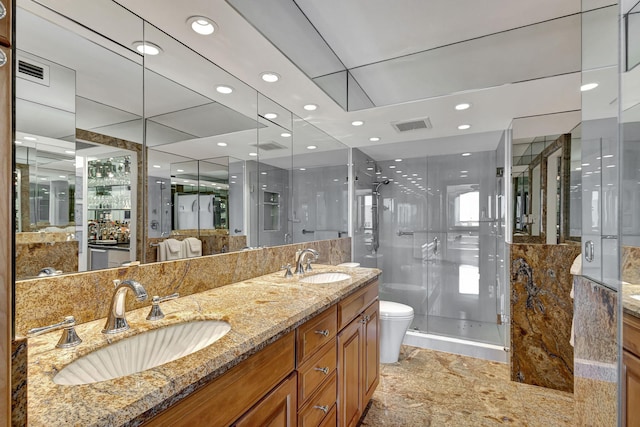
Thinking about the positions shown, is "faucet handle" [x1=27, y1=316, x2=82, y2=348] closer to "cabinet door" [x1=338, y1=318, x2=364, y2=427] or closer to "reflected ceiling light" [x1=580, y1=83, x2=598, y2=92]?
"cabinet door" [x1=338, y1=318, x2=364, y2=427]

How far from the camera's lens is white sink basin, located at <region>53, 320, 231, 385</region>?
82cm

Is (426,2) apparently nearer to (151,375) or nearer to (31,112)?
(31,112)

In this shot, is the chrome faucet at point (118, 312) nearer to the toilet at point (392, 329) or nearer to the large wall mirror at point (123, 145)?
the large wall mirror at point (123, 145)

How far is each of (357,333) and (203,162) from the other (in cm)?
134

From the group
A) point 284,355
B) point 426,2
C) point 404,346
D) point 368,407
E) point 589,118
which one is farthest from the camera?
point 404,346

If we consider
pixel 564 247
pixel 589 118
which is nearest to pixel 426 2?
pixel 589 118

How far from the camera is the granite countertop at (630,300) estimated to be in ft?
2.92

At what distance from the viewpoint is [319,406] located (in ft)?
4.34

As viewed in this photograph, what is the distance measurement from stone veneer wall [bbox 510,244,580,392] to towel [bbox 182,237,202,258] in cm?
241

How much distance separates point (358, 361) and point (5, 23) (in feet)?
6.28

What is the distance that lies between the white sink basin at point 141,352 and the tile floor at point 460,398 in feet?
4.67

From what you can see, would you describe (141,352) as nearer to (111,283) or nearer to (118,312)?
(118,312)

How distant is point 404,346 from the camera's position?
3.14 meters

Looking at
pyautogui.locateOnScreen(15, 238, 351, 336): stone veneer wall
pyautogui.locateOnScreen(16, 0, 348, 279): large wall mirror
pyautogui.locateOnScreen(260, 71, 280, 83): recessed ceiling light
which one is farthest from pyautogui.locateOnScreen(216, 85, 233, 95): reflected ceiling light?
pyautogui.locateOnScreen(15, 238, 351, 336): stone veneer wall
